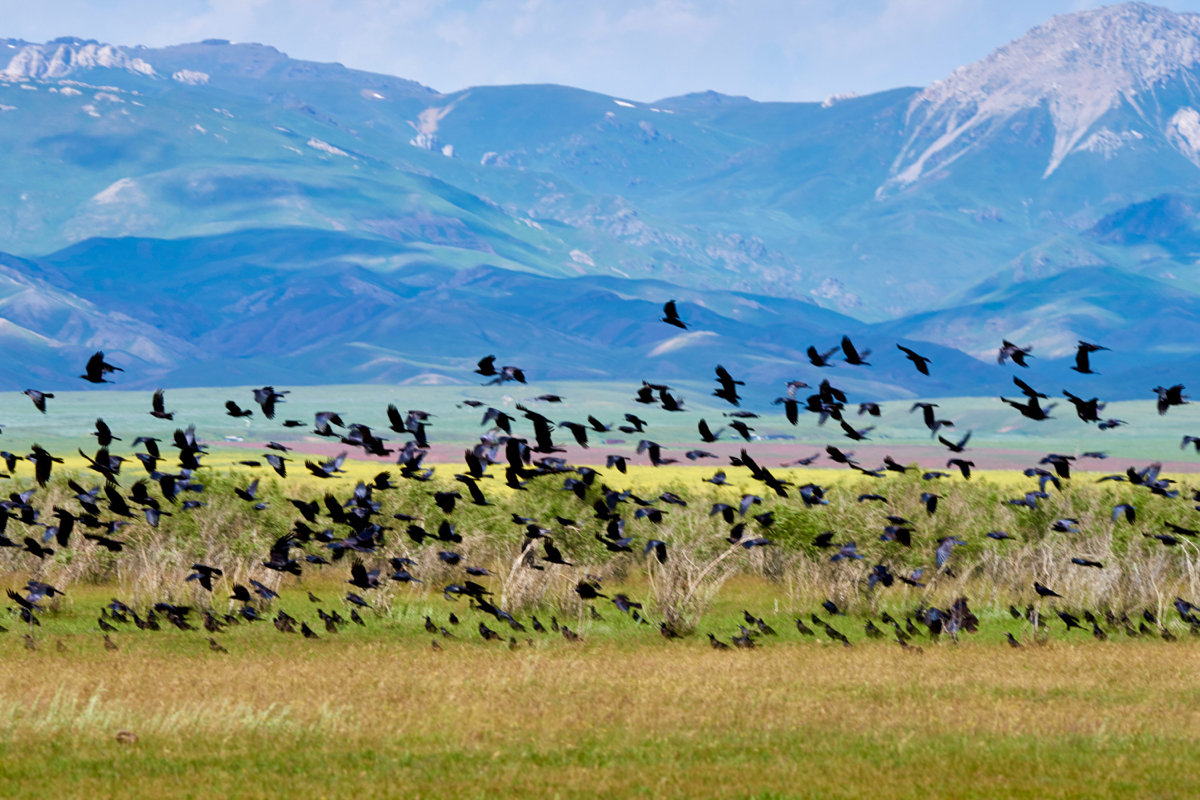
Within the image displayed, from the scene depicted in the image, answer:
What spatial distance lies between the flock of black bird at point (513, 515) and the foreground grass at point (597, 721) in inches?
76.3

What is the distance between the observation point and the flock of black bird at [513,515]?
86.4ft

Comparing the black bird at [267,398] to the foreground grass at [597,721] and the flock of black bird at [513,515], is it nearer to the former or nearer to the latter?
the flock of black bird at [513,515]

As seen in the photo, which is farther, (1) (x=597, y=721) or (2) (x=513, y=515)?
(2) (x=513, y=515)

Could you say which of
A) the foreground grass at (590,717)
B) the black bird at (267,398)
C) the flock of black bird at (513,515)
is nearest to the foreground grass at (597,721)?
the foreground grass at (590,717)

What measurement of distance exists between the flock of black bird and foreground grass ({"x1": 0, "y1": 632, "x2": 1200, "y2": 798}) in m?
1.94

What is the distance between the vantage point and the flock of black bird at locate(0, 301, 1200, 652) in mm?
26328

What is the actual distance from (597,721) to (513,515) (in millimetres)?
7622

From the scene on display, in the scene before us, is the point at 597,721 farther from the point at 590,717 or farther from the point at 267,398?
the point at 267,398

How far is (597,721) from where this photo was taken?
25.2 m

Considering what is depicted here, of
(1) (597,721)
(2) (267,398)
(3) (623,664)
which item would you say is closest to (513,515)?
(3) (623,664)

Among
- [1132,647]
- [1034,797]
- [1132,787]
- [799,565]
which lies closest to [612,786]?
[1034,797]

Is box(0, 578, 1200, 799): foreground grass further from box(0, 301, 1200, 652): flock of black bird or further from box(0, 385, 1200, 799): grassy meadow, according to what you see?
box(0, 301, 1200, 652): flock of black bird

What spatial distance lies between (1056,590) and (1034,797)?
2231 cm

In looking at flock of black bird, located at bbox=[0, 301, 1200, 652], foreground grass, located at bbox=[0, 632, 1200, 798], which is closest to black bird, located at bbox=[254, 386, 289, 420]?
flock of black bird, located at bbox=[0, 301, 1200, 652]
